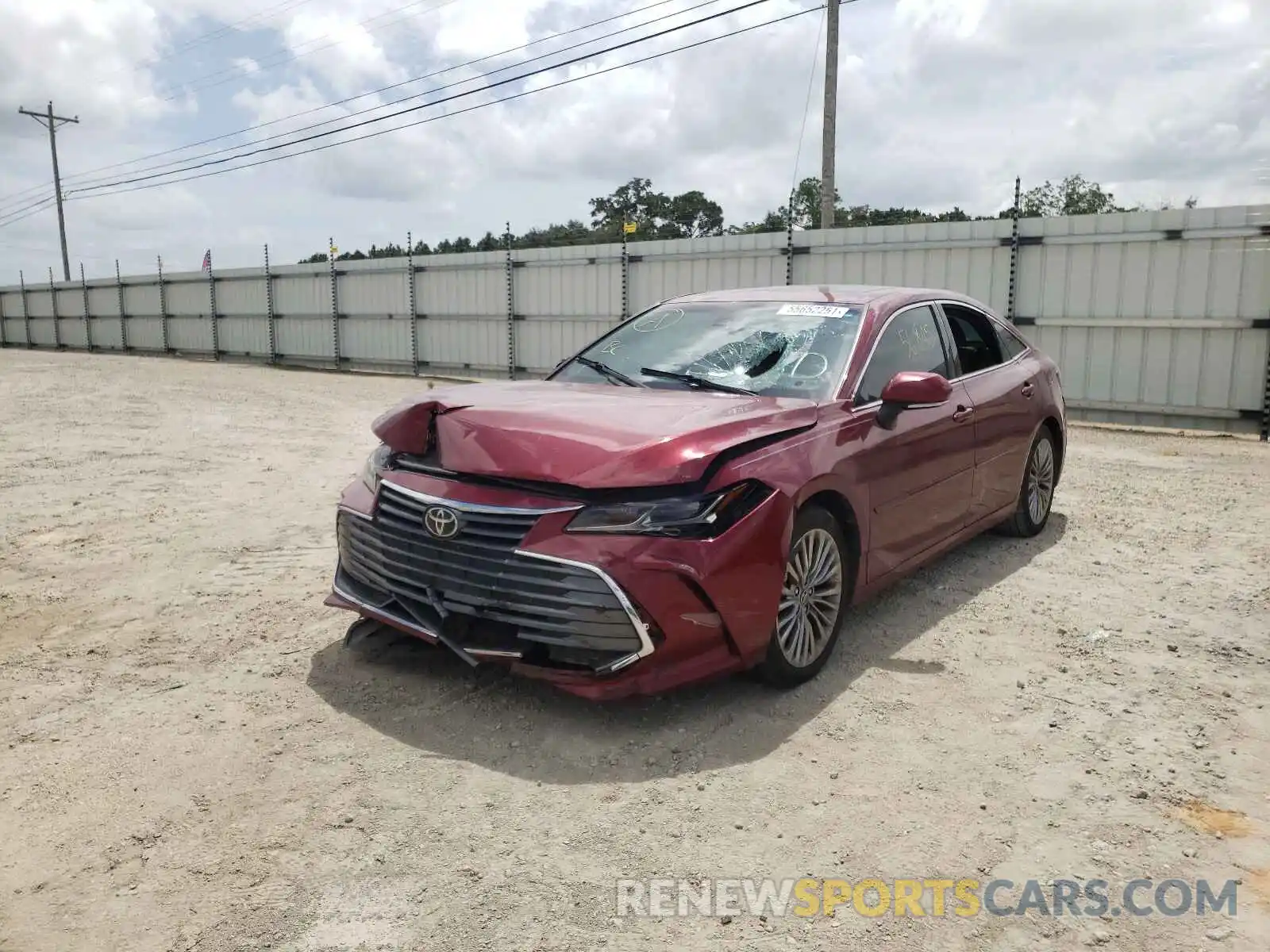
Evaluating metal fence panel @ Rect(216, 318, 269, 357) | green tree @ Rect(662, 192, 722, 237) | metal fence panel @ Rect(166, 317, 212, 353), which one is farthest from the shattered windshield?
green tree @ Rect(662, 192, 722, 237)

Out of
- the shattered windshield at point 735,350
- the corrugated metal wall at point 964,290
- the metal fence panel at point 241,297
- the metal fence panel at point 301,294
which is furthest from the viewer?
the metal fence panel at point 241,297

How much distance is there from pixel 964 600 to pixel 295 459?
19.6 ft

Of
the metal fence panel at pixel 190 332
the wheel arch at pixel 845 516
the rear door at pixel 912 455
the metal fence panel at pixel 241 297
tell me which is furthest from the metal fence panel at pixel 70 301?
the wheel arch at pixel 845 516

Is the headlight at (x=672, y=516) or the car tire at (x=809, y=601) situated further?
the car tire at (x=809, y=601)

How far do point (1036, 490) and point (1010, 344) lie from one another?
924mm

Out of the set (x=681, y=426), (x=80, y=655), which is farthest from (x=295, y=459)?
(x=681, y=426)

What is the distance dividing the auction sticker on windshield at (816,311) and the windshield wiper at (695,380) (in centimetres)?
64

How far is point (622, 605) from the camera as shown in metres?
3.07

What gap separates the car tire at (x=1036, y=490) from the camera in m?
5.77

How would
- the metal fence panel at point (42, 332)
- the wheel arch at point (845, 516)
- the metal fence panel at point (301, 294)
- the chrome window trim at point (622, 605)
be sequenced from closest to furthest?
the chrome window trim at point (622, 605)
the wheel arch at point (845, 516)
the metal fence panel at point (301, 294)
the metal fence panel at point (42, 332)

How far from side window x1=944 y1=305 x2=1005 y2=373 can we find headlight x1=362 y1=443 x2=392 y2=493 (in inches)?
119

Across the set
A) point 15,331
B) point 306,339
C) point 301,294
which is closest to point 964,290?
point 306,339

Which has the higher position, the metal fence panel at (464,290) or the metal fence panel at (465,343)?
the metal fence panel at (464,290)

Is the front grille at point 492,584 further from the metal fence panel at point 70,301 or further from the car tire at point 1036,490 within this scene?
the metal fence panel at point 70,301
